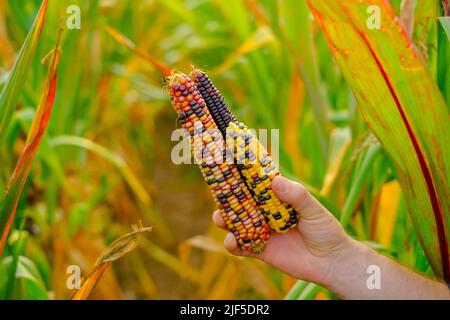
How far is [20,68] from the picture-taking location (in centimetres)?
77

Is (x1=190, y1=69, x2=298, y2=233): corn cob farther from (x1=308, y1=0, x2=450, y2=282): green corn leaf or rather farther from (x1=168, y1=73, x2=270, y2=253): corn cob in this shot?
(x1=308, y1=0, x2=450, y2=282): green corn leaf

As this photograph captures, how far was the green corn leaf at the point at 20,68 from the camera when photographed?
30.0 inches

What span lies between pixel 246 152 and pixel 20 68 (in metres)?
0.29

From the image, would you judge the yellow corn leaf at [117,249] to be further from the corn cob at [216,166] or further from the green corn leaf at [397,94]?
the green corn leaf at [397,94]

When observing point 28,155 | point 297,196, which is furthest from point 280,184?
point 28,155

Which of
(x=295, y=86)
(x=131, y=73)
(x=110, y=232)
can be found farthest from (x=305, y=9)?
(x=110, y=232)

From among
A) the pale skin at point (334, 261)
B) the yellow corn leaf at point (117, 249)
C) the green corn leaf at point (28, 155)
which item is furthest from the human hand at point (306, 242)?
the green corn leaf at point (28, 155)

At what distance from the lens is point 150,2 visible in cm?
243

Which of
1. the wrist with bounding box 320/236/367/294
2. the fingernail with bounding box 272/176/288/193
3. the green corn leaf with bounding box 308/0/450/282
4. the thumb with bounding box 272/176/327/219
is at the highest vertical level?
the green corn leaf with bounding box 308/0/450/282

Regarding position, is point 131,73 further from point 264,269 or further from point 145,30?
point 264,269

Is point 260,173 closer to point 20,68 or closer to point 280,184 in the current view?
point 280,184

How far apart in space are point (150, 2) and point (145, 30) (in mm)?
107

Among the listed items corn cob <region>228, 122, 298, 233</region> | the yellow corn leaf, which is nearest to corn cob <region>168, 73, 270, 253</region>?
corn cob <region>228, 122, 298, 233</region>

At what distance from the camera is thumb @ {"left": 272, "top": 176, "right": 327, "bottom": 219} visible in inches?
27.2
